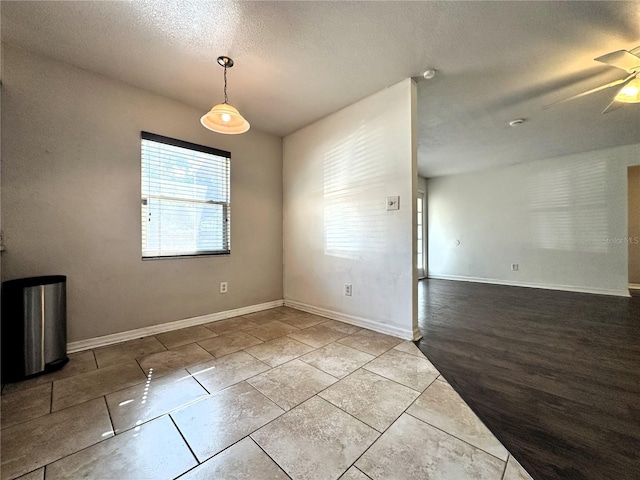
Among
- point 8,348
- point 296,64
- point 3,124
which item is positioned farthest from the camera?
point 296,64

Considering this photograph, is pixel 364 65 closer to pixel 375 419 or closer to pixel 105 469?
pixel 375 419

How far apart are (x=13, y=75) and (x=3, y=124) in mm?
413

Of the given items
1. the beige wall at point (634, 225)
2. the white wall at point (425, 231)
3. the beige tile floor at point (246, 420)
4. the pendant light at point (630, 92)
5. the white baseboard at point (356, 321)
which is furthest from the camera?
the white wall at point (425, 231)

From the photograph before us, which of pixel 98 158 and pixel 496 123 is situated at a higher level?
pixel 496 123

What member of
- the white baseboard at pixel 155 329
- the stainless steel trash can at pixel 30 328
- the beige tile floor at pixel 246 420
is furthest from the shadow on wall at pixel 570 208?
the stainless steel trash can at pixel 30 328

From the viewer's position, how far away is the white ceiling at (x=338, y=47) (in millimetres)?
1687

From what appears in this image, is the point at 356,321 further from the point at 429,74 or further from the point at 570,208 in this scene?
the point at 570,208

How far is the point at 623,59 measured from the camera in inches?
72.8

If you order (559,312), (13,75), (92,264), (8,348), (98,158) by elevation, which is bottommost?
(559,312)

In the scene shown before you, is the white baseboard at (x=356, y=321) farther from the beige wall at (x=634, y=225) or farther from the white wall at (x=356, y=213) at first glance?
the beige wall at (x=634, y=225)

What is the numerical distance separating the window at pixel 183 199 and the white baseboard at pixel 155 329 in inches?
29.6

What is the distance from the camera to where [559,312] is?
10.9ft

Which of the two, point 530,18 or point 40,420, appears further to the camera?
point 530,18

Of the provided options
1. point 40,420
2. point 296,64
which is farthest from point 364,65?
point 40,420
